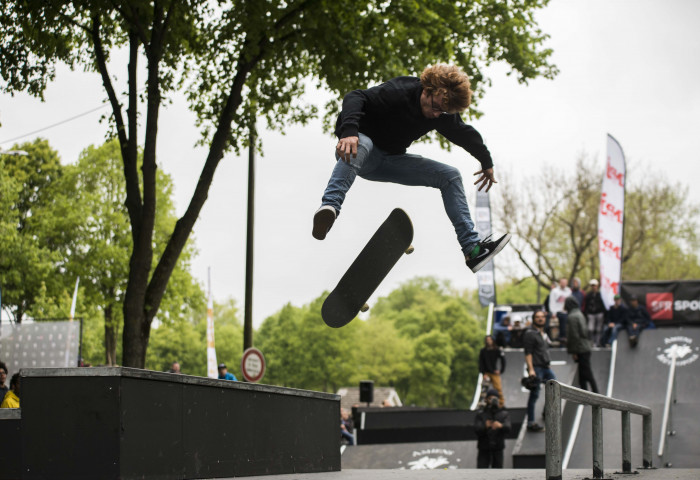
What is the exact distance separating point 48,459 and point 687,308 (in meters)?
18.0

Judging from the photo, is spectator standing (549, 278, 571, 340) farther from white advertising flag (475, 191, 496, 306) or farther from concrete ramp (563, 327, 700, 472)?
white advertising flag (475, 191, 496, 306)

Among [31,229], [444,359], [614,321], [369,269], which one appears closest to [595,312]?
[614,321]

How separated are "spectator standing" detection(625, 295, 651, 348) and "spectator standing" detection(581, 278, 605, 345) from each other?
709 mm

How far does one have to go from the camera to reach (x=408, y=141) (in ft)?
19.3

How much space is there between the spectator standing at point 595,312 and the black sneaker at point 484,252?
13.7 metres

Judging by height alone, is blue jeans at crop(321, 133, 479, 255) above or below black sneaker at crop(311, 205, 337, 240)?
above

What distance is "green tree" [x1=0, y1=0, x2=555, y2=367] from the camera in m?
12.1

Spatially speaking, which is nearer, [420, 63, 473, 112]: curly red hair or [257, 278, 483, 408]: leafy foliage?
[420, 63, 473, 112]: curly red hair

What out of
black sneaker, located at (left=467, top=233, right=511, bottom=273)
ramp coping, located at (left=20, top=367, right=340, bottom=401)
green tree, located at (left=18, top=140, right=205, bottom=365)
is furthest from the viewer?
green tree, located at (left=18, top=140, right=205, bottom=365)

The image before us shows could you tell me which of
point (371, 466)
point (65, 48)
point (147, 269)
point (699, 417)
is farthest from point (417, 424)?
point (65, 48)

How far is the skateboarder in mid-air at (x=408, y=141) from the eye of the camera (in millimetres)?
5445

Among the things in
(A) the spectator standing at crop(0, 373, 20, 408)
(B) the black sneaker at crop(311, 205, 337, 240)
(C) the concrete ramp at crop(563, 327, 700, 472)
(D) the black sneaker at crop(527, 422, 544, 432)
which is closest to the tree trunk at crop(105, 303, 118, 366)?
(C) the concrete ramp at crop(563, 327, 700, 472)

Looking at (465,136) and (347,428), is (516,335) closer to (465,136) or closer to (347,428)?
(347,428)

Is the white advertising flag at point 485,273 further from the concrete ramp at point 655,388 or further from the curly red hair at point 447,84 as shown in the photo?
the curly red hair at point 447,84
